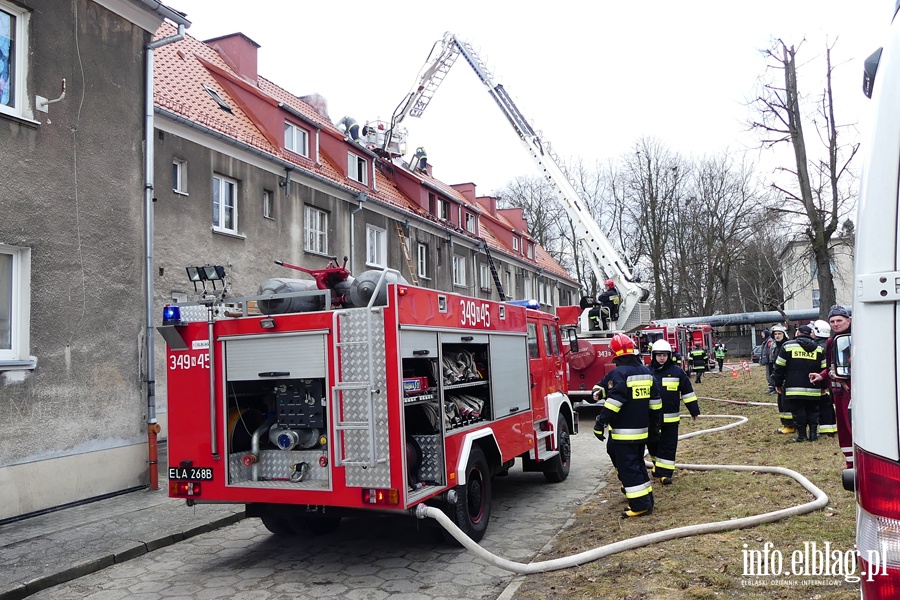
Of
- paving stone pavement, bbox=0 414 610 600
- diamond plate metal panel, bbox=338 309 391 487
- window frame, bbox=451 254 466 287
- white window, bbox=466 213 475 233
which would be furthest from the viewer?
white window, bbox=466 213 475 233

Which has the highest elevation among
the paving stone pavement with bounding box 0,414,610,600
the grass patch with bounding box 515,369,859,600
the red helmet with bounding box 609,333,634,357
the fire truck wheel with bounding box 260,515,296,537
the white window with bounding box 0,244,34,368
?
the white window with bounding box 0,244,34,368

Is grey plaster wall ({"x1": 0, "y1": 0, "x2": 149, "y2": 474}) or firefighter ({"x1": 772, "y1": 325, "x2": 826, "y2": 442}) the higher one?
grey plaster wall ({"x1": 0, "y1": 0, "x2": 149, "y2": 474})

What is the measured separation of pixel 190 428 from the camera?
582cm

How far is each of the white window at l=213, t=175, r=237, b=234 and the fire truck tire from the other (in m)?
8.33

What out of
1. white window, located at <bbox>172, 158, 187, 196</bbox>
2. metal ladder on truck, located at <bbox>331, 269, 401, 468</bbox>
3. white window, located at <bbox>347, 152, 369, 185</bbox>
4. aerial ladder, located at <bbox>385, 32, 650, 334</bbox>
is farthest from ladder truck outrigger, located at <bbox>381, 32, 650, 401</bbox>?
metal ladder on truck, located at <bbox>331, 269, 401, 468</bbox>

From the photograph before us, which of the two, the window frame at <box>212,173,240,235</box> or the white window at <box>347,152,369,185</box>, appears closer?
the window frame at <box>212,173,240,235</box>

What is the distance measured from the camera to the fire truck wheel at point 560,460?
29.2ft

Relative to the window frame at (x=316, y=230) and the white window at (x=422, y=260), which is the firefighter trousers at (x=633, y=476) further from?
the white window at (x=422, y=260)

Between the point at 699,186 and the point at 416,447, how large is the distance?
4018 cm

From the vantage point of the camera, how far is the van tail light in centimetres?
187

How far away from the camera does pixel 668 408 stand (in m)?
7.75

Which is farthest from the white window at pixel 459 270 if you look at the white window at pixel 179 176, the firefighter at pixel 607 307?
the white window at pixel 179 176

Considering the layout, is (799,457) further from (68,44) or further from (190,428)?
(68,44)

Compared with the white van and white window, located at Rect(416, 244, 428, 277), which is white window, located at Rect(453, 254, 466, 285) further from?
the white van
